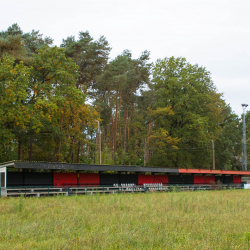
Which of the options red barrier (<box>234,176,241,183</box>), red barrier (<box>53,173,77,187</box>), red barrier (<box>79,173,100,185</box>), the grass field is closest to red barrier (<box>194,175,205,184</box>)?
red barrier (<box>234,176,241,183</box>)

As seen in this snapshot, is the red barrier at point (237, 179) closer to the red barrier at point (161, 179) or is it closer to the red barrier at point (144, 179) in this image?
the red barrier at point (161, 179)

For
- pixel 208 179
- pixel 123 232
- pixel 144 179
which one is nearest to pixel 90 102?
pixel 144 179

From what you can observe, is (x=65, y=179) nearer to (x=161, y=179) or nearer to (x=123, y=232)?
(x=161, y=179)

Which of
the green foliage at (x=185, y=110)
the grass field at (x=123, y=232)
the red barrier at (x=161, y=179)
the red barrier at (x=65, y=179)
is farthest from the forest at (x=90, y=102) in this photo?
the grass field at (x=123, y=232)

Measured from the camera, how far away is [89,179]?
2998 centimetres

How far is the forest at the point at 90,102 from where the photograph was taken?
30703 mm

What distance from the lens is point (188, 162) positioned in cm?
4628

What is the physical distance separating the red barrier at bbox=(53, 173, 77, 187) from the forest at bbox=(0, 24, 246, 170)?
5.06 meters

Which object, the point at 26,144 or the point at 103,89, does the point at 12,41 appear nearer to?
the point at 26,144

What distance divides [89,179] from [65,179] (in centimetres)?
264

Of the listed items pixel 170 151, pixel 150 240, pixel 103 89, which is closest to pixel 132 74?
pixel 103 89

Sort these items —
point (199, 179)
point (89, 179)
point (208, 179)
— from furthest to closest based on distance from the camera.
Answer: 1. point (208, 179)
2. point (199, 179)
3. point (89, 179)

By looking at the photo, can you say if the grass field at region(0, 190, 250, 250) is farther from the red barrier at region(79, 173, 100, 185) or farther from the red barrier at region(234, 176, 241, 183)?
the red barrier at region(234, 176, 241, 183)

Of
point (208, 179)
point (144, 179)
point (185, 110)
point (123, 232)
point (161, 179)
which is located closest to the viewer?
point (123, 232)
